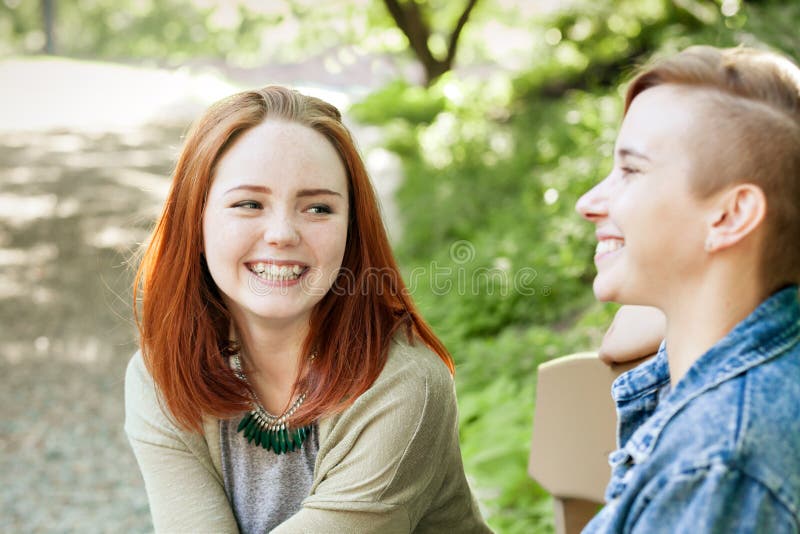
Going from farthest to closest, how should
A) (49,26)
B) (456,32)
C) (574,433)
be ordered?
(49,26), (456,32), (574,433)

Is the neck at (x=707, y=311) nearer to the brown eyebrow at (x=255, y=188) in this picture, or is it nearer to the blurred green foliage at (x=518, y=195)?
the brown eyebrow at (x=255, y=188)

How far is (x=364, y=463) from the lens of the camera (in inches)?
72.5

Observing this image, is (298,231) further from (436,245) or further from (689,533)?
(436,245)

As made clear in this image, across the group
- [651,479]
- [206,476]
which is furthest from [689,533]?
[206,476]

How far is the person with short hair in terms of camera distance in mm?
1127

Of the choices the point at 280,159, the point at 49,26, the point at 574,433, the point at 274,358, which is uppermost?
the point at 49,26

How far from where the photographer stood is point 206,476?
2.03 metres

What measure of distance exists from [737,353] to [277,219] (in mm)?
1035

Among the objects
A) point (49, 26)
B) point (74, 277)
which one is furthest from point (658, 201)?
point (49, 26)

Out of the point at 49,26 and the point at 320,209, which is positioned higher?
the point at 49,26

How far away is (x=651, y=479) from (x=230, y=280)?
1.09 m

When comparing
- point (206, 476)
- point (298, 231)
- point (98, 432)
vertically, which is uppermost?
point (298, 231)

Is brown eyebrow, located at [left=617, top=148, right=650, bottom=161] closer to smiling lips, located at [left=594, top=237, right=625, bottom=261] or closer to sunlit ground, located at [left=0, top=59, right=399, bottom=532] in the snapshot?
smiling lips, located at [left=594, top=237, right=625, bottom=261]

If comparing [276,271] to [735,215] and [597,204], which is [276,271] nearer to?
[597,204]
